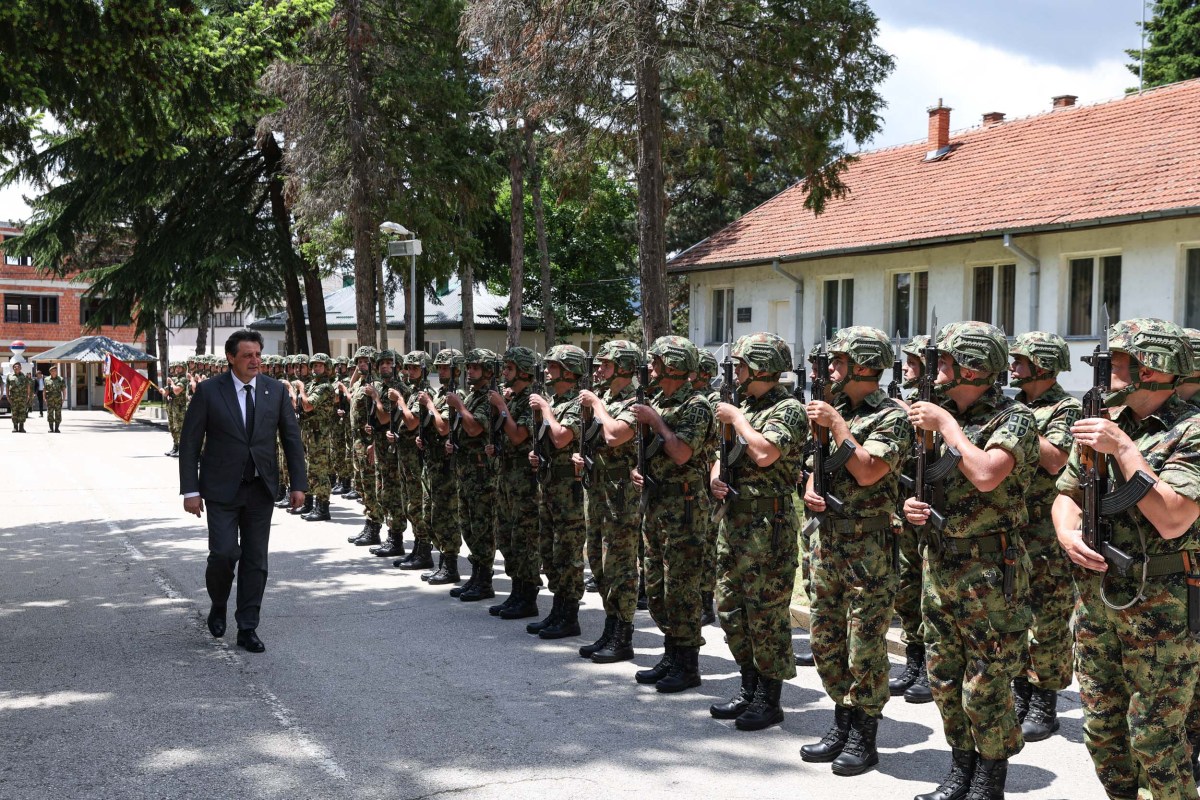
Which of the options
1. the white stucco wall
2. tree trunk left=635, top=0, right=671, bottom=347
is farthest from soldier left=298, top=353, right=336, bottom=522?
the white stucco wall

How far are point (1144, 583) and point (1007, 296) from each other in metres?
19.1

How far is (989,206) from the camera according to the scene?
22.5 meters

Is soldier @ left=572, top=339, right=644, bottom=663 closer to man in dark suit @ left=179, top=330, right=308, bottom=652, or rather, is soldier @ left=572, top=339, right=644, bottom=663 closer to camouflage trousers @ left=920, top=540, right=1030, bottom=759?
man in dark suit @ left=179, top=330, right=308, bottom=652

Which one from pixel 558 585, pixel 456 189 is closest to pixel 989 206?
pixel 456 189

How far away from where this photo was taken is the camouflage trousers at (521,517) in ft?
28.4

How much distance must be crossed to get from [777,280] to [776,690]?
22.4 metres

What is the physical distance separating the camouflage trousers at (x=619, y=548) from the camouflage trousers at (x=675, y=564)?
367 mm

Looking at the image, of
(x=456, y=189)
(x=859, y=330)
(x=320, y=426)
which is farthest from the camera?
(x=456, y=189)

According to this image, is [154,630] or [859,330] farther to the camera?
[154,630]

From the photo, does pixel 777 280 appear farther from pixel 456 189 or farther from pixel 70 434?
pixel 70 434

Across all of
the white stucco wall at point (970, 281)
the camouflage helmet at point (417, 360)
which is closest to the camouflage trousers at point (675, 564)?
the camouflage helmet at point (417, 360)

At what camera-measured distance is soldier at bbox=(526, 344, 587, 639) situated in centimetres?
798

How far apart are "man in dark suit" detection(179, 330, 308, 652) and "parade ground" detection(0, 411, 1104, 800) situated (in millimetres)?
406

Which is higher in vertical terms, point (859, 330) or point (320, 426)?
point (859, 330)
